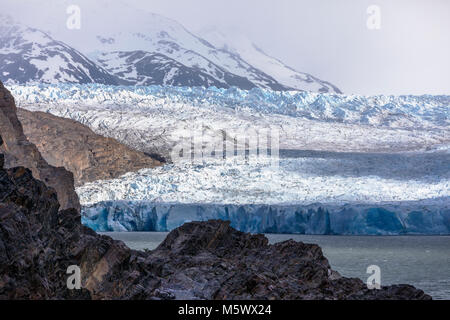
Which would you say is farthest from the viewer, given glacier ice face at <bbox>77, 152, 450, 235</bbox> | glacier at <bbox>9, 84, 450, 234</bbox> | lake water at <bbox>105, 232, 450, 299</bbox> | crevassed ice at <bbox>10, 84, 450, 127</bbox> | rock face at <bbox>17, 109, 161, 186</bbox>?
crevassed ice at <bbox>10, 84, 450, 127</bbox>

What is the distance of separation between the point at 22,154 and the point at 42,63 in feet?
284

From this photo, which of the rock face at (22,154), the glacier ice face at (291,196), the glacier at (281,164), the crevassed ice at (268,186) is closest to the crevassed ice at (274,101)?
the glacier at (281,164)

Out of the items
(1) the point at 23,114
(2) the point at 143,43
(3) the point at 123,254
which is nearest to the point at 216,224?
(3) the point at 123,254

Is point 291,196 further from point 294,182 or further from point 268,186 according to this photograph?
point 268,186

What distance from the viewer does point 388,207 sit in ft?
135

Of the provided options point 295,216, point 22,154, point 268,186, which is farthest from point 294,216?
point 22,154

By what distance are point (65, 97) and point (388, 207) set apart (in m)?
32.0

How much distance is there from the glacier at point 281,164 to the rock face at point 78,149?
1634mm

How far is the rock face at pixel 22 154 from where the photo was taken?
117 ft

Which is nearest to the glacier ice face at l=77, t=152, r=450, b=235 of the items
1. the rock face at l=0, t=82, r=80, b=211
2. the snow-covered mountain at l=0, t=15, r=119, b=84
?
the rock face at l=0, t=82, r=80, b=211

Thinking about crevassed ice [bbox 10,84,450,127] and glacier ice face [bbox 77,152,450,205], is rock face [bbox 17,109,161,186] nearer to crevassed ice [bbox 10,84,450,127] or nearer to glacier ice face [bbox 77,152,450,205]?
crevassed ice [bbox 10,84,450,127]

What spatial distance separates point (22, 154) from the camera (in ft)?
123

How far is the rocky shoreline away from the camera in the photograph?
36.1ft

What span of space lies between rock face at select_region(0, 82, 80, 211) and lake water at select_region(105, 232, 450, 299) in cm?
495
